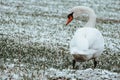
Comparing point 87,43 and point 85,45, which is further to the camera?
point 87,43

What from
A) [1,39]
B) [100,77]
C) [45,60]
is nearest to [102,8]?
[1,39]

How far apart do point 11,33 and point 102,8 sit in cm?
3122

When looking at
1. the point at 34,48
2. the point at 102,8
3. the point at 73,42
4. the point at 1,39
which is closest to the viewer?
the point at 73,42

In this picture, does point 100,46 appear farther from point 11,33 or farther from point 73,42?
point 11,33

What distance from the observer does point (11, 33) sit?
2312 centimetres

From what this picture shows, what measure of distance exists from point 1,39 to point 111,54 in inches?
219

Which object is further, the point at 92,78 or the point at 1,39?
the point at 1,39

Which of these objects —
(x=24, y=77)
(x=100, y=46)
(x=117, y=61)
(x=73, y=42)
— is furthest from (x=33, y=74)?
(x=117, y=61)

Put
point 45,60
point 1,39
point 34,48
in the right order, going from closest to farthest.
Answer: point 45,60 → point 34,48 → point 1,39

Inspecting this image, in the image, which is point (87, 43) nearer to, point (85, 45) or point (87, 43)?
point (87, 43)

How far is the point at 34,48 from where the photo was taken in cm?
1797

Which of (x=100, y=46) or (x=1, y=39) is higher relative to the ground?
(x=100, y=46)

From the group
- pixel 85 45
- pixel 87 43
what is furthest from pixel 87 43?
pixel 85 45

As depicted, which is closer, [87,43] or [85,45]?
[85,45]
